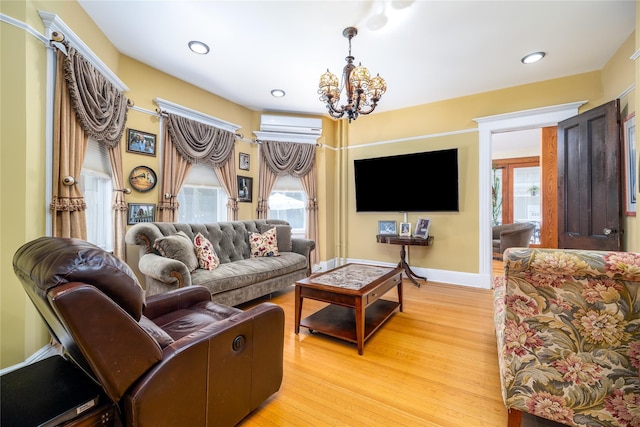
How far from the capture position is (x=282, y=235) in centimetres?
389

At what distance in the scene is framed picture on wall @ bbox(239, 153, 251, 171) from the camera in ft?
14.2

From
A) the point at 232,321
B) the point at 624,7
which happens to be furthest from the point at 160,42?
the point at 624,7

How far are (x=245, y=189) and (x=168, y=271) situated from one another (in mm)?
2243

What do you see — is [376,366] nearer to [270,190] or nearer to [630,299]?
[630,299]

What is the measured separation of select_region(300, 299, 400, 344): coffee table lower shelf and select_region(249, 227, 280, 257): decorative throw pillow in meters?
1.22

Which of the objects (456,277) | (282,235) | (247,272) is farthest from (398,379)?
(456,277)

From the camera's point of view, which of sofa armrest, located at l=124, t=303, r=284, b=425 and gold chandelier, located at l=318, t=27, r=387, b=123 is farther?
gold chandelier, located at l=318, t=27, r=387, b=123

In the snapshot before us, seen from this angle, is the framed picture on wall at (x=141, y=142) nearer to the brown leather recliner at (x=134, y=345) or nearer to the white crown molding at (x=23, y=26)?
the white crown molding at (x=23, y=26)

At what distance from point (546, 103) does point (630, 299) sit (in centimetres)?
352

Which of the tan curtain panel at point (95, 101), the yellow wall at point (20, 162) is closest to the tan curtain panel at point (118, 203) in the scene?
the tan curtain panel at point (95, 101)

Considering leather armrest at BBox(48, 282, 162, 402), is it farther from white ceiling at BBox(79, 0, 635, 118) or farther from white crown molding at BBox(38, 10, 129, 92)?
white ceiling at BBox(79, 0, 635, 118)

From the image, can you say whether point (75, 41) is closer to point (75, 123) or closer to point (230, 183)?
point (75, 123)

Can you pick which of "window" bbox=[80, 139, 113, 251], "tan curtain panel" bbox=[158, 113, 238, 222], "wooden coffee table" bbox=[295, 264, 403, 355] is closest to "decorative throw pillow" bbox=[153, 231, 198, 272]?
"window" bbox=[80, 139, 113, 251]

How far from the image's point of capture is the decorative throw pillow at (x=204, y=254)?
285 centimetres
